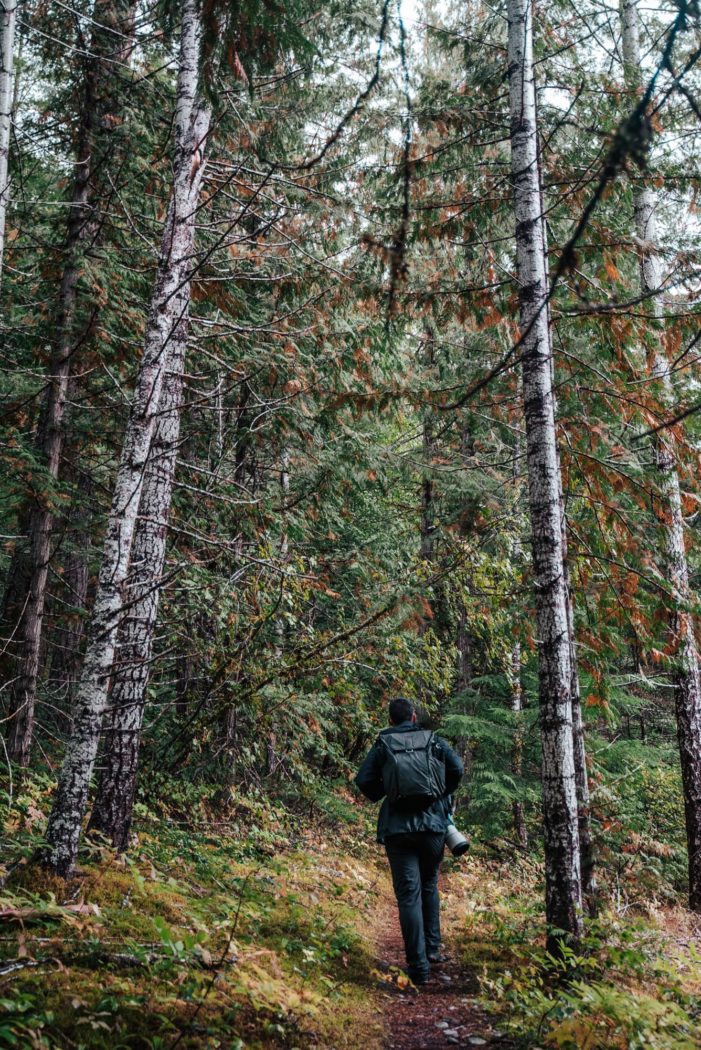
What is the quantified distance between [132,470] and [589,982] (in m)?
4.98

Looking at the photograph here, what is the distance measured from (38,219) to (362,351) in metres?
4.58

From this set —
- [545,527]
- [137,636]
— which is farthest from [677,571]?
[137,636]

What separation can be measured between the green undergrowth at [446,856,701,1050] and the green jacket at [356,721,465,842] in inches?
44.5

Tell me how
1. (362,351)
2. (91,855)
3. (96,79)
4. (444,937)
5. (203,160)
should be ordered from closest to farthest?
(91,855), (203,160), (444,937), (96,79), (362,351)

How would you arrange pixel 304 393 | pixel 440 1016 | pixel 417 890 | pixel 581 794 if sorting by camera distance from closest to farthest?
pixel 440 1016
pixel 417 890
pixel 581 794
pixel 304 393

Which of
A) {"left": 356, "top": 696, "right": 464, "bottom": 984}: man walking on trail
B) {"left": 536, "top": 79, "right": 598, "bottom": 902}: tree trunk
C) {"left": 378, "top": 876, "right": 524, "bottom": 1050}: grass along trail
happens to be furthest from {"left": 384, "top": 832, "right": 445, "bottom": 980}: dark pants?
{"left": 536, "top": 79, "right": 598, "bottom": 902}: tree trunk

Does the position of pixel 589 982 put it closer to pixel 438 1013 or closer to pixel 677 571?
pixel 438 1013

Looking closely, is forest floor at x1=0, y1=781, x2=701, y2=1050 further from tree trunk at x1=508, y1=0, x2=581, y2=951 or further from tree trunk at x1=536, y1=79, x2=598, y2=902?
tree trunk at x1=508, y1=0, x2=581, y2=951

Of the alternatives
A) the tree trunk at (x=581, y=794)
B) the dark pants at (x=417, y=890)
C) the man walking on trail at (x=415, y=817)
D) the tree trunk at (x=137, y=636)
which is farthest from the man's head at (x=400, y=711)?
the tree trunk at (x=137, y=636)

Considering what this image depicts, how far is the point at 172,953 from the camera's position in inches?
149

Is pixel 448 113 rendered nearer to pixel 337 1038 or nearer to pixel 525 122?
pixel 525 122

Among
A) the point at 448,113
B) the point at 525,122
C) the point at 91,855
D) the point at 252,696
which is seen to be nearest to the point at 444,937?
the point at 252,696

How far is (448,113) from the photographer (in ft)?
23.5

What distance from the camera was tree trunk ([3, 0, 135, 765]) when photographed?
7.95 m
